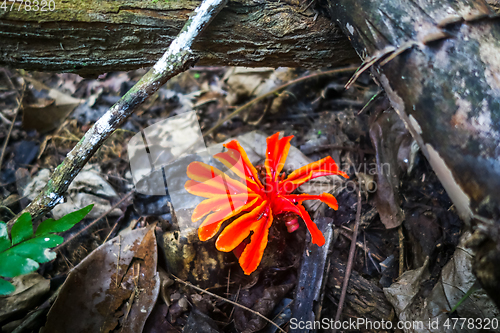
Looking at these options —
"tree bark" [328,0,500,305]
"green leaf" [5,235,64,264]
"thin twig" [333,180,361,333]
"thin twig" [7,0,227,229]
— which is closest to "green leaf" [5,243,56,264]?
"green leaf" [5,235,64,264]

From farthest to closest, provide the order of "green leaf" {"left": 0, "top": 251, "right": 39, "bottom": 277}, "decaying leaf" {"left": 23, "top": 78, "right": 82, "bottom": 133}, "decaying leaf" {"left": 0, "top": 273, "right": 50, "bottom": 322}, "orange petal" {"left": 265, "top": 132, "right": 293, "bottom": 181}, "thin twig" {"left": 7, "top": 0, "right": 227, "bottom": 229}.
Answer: "decaying leaf" {"left": 23, "top": 78, "right": 82, "bottom": 133} → "orange petal" {"left": 265, "top": 132, "right": 293, "bottom": 181} → "decaying leaf" {"left": 0, "top": 273, "right": 50, "bottom": 322} → "thin twig" {"left": 7, "top": 0, "right": 227, "bottom": 229} → "green leaf" {"left": 0, "top": 251, "right": 39, "bottom": 277}

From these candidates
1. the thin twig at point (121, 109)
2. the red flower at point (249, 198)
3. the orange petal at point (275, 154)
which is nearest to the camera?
the thin twig at point (121, 109)

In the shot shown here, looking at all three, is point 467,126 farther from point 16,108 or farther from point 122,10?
point 16,108

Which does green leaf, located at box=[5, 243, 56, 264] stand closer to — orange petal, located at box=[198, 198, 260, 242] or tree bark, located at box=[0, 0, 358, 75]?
orange petal, located at box=[198, 198, 260, 242]

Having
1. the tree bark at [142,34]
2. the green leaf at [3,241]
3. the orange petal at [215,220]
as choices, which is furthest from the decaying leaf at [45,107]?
the orange petal at [215,220]

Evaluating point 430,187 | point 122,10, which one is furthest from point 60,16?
point 430,187

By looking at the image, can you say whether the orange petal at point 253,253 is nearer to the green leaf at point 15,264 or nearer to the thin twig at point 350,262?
the thin twig at point 350,262

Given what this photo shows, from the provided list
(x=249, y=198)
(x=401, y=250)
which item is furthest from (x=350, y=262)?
(x=249, y=198)
